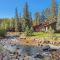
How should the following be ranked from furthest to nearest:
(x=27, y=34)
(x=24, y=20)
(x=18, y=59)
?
(x=24, y=20), (x=27, y=34), (x=18, y=59)

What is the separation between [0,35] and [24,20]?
65.2ft

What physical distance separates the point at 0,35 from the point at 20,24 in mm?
24576

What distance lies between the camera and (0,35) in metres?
45.7

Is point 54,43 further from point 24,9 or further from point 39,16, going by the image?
point 39,16

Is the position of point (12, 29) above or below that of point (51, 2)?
below

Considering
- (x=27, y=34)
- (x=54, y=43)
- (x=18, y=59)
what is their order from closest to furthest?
1. (x=18, y=59)
2. (x=54, y=43)
3. (x=27, y=34)

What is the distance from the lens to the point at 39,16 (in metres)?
90.2

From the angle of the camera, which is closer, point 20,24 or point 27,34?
point 27,34

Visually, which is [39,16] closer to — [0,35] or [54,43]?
[0,35]

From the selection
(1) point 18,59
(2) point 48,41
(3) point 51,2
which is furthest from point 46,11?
(1) point 18,59

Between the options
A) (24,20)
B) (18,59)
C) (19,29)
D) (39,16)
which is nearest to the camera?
(18,59)

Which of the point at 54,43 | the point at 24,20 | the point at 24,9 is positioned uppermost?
the point at 24,9

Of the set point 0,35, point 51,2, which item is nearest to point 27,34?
point 0,35

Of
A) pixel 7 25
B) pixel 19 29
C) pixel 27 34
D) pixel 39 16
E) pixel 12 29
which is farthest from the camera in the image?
pixel 39 16
